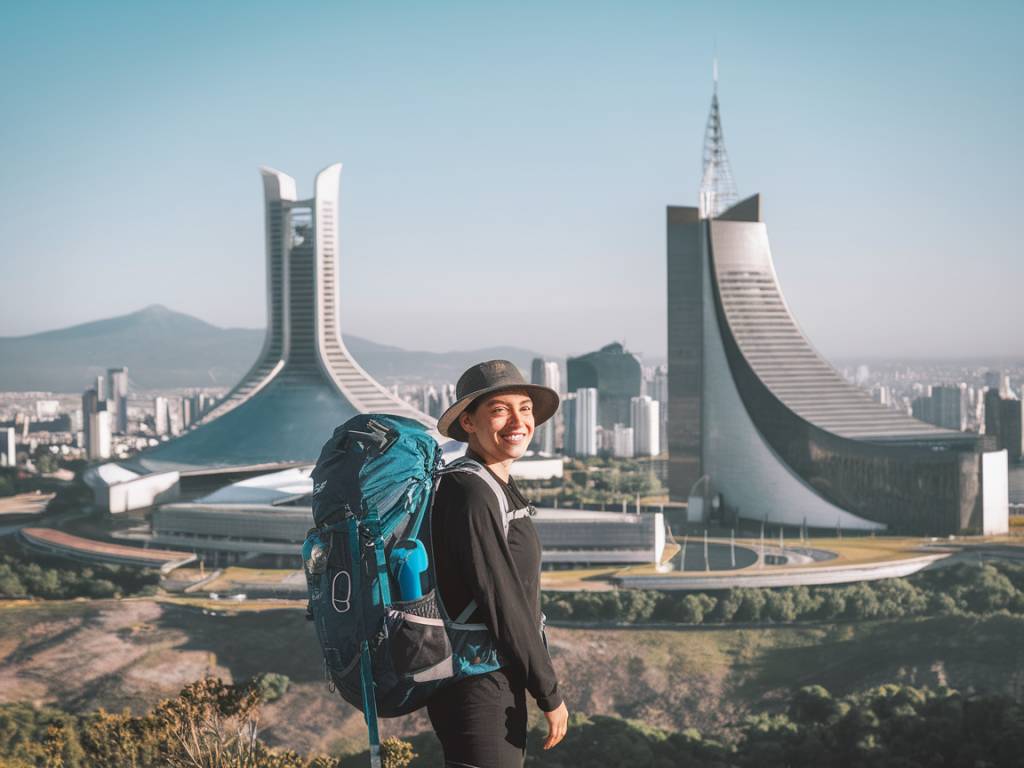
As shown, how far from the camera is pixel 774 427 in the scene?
24.6 meters

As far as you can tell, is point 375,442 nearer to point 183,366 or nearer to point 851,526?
point 851,526

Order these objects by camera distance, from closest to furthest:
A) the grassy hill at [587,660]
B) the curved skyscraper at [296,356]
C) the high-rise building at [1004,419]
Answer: the grassy hill at [587,660] → the curved skyscraper at [296,356] → the high-rise building at [1004,419]

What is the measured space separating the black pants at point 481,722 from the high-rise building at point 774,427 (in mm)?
20603

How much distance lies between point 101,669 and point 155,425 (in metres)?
39.3

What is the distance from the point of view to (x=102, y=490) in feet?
82.8

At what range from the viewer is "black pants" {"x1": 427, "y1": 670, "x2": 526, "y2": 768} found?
2324 mm

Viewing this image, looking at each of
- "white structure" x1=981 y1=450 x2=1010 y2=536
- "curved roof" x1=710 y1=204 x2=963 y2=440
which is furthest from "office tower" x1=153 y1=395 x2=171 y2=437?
"white structure" x1=981 y1=450 x2=1010 y2=536

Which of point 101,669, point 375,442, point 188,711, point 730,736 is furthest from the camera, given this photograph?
point 101,669

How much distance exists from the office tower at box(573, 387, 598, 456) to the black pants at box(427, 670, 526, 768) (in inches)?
1425

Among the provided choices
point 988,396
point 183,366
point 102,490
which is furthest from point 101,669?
point 183,366

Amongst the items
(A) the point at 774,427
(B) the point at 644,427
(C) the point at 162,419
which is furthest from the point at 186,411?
(A) the point at 774,427

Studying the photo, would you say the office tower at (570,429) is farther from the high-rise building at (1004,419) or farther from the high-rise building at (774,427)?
the high-rise building at (774,427)

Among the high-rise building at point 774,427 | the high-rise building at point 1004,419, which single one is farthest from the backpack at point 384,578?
the high-rise building at point 1004,419

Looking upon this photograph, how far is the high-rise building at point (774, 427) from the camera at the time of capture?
71.8 ft
